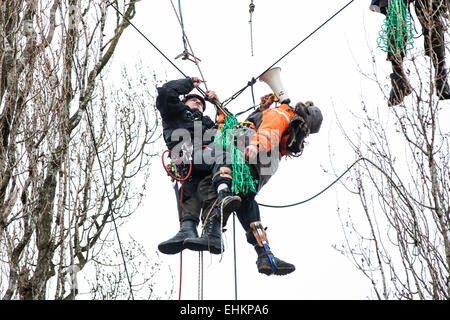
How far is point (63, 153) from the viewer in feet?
26.2

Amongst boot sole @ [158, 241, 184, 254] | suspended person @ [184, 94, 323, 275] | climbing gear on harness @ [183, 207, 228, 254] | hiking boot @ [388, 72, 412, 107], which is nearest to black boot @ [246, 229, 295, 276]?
suspended person @ [184, 94, 323, 275]

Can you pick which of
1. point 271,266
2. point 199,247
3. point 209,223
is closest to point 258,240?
point 271,266

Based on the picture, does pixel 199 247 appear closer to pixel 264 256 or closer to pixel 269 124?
A: pixel 264 256

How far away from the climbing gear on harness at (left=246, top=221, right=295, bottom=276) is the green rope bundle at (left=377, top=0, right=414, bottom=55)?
6.49ft

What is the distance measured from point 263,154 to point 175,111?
0.86 metres

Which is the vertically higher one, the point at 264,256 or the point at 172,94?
the point at 172,94

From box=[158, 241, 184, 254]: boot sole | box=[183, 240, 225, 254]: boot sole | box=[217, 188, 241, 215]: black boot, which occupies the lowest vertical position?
box=[183, 240, 225, 254]: boot sole

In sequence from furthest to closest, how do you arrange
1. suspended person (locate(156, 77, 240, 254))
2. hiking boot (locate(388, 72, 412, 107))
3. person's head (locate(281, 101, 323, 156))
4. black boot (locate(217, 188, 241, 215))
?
hiking boot (locate(388, 72, 412, 107))
person's head (locate(281, 101, 323, 156))
suspended person (locate(156, 77, 240, 254))
black boot (locate(217, 188, 241, 215))

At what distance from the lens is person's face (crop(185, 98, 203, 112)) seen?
7.57 meters

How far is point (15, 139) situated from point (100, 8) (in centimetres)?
174

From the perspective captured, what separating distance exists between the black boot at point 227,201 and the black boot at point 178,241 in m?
0.42

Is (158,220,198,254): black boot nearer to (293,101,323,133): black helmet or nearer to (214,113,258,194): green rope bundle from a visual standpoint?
(214,113,258,194): green rope bundle

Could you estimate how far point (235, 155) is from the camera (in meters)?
6.95

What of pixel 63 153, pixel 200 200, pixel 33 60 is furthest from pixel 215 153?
pixel 33 60
